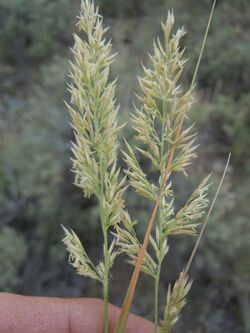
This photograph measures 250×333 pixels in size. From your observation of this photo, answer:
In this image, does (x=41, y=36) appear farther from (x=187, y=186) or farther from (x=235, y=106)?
(x=187, y=186)

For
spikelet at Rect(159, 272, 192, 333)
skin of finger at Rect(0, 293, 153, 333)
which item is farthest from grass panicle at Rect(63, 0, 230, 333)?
skin of finger at Rect(0, 293, 153, 333)

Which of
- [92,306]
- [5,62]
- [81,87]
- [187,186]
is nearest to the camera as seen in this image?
[81,87]

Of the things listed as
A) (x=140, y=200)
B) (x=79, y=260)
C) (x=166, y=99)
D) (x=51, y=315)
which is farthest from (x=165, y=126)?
(x=140, y=200)

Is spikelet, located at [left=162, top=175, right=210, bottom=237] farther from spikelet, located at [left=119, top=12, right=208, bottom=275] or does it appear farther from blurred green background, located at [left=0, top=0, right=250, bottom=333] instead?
blurred green background, located at [left=0, top=0, right=250, bottom=333]

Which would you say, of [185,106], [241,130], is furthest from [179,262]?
[185,106]

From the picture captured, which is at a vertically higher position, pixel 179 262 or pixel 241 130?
pixel 241 130

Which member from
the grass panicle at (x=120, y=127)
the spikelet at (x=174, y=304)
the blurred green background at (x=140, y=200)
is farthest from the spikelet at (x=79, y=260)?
the blurred green background at (x=140, y=200)
